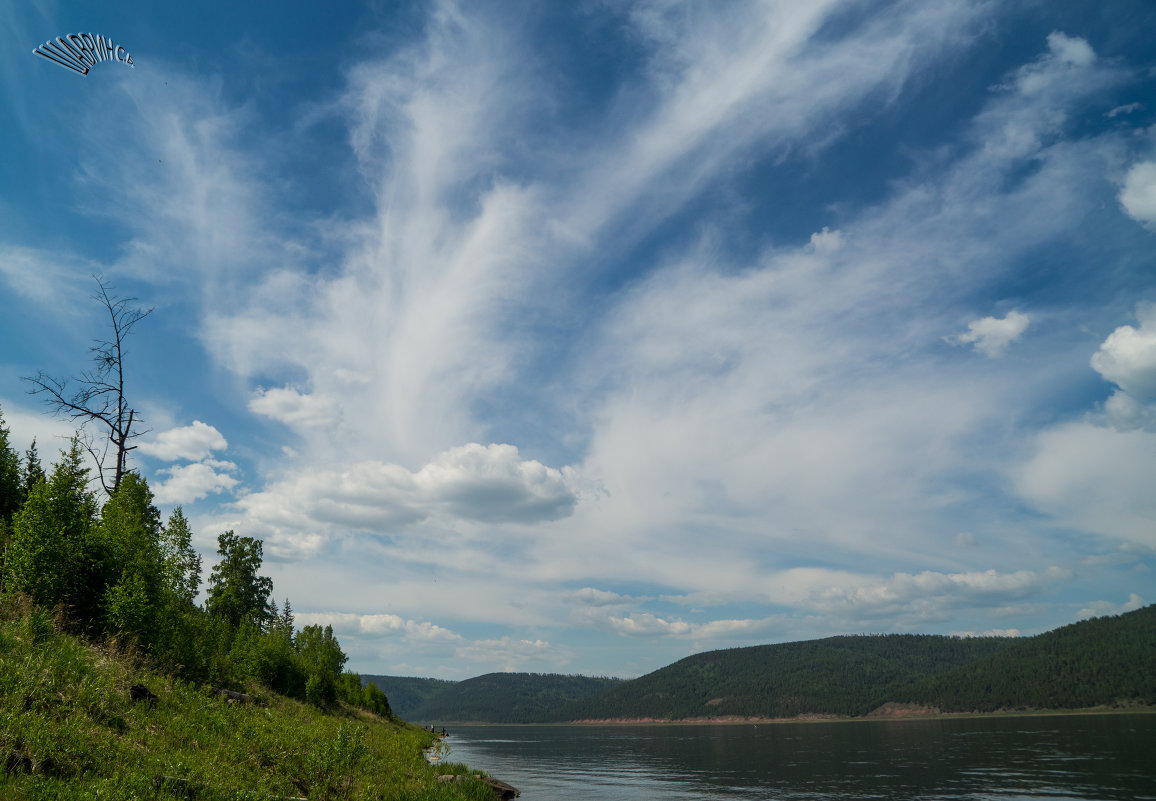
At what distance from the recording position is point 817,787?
59.5 metres

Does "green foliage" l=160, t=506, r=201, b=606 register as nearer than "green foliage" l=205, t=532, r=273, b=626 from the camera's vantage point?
Yes

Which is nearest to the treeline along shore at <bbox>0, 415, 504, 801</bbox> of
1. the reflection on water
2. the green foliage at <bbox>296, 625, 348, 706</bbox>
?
the green foliage at <bbox>296, 625, 348, 706</bbox>

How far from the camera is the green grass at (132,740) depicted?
15266 millimetres

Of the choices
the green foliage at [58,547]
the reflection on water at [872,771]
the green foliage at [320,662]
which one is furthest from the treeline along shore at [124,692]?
the reflection on water at [872,771]

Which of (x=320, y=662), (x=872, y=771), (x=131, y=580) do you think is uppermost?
(x=131, y=580)

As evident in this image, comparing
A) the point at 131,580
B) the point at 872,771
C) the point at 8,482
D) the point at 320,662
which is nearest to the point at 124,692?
the point at 131,580

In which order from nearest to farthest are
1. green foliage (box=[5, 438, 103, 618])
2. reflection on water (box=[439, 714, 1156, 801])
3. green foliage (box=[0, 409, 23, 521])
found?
green foliage (box=[5, 438, 103, 618])
green foliage (box=[0, 409, 23, 521])
reflection on water (box=[439, 714, 1156, 801])

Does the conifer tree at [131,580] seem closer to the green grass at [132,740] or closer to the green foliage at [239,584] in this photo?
the green grass at [132,740]

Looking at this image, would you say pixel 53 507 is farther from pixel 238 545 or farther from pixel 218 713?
pixel 238 545

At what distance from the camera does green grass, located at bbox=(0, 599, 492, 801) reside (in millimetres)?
15266

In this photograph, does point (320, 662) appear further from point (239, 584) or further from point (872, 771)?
point (872, 771)

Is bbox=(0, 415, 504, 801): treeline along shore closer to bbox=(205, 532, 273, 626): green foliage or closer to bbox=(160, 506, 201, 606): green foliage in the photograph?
bbox=(160, 506, 201, 606): green foliage

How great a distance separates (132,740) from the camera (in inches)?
746

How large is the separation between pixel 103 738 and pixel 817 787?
2453 inches
